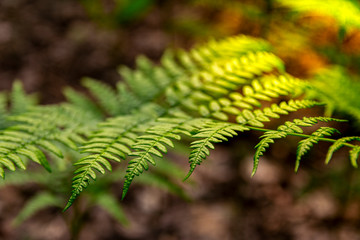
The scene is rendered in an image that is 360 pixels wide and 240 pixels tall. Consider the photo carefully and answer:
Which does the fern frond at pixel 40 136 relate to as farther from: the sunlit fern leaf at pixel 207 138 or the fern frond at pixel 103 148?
the sunlit fern leaf at pixel 207 138

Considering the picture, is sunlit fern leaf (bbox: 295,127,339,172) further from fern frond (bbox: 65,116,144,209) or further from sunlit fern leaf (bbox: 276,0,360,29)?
sunlit fern leaf (bbox: 276,0,360,29)

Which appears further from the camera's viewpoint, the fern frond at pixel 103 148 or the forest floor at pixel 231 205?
the forest floor at pixel 231 205

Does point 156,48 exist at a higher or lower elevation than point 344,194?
higher

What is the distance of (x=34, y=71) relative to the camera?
3.73m

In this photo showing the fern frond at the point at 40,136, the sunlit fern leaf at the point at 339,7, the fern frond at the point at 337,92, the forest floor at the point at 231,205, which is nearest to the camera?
the fern frond at the point at 40,136

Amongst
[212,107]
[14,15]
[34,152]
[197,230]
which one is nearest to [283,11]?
[212,107]

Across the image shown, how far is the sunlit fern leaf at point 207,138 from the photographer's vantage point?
0.90 meters

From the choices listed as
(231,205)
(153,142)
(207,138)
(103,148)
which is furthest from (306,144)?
(231,205)

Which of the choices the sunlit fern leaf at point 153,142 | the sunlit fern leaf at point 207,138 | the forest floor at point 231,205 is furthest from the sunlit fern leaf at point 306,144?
the forest floor at point 231,205

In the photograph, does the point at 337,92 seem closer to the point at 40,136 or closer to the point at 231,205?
the point at 40,136

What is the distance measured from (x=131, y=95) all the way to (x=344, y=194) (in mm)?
1567

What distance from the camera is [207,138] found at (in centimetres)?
95

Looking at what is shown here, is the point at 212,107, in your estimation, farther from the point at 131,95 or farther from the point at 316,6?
the point at 316,6

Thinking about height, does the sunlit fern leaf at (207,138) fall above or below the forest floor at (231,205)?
above
